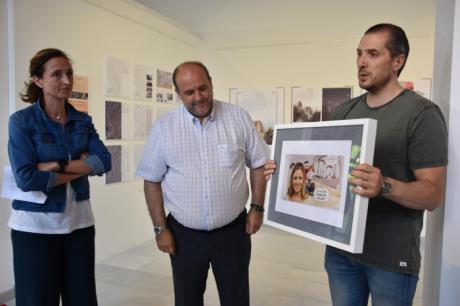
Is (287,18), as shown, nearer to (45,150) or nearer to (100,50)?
(100,50)

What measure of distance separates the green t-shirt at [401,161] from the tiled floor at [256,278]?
6.50 ft

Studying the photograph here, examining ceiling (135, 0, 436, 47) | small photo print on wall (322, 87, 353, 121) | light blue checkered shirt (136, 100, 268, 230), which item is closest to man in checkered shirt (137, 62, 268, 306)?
light blue checkered shirt (136, 100, 268, 230)

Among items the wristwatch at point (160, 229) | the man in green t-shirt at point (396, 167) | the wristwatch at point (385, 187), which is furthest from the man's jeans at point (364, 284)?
the wristwatch at point (160, 229)

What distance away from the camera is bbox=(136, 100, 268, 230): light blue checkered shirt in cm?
197

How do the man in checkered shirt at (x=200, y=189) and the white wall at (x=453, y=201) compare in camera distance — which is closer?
the white wall at (x=453, y=201)

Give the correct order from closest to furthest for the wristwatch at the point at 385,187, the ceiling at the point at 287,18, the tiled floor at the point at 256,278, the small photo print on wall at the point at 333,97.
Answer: the wristwatch at the point at 385,187
the tiled floor at the point at 256,278
the ceiling at the point at 287,18
the small photo print on wall at the point at 333,97

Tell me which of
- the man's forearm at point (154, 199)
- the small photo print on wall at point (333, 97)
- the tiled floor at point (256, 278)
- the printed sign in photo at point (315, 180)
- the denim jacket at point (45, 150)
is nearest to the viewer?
the printed sign in photo at point (315, 180)

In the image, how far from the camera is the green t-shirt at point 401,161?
126 cm

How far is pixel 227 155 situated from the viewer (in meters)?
2.00

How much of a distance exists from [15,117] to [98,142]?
44 centimetres

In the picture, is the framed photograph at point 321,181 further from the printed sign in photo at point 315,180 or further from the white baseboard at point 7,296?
the white baseboard at point 7,296

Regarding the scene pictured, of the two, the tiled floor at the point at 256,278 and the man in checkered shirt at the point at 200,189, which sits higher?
the man in checkered shirt at the point at 200,189

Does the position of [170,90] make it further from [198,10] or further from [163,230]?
[163,230]

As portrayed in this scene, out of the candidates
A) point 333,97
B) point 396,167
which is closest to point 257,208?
point 396,167
